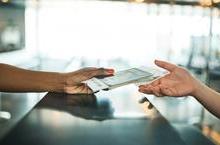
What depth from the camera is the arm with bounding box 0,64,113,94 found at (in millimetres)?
1173

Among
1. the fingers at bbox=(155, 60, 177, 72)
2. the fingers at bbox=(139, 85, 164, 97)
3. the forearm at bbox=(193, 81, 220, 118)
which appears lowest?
the forearm at bbox=(193, 81, 220, 118)

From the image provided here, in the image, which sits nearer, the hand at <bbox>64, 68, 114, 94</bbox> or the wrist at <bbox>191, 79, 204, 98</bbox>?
the wrist at <bbox>191, 79, 204, 98</bbox>

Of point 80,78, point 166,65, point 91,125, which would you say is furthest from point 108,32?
point 91,125

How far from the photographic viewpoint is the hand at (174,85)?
1.02 metres

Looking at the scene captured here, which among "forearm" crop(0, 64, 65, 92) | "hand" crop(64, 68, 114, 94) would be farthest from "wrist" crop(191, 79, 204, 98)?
"forearm" crop(0, 64, 65, 92)

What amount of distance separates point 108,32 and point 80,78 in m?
4.94

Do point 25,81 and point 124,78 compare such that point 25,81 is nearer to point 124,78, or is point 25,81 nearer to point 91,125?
point 124,78

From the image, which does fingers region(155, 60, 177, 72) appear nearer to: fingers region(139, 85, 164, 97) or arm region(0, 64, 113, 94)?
fingers region(139, 85, 164, 97)

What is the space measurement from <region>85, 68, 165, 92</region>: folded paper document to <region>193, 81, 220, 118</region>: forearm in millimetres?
147

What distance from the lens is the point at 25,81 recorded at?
1189 millimetres

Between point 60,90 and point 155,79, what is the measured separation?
1.12ft

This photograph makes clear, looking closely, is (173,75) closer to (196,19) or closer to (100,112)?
(100,112)

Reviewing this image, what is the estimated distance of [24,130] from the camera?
68cm

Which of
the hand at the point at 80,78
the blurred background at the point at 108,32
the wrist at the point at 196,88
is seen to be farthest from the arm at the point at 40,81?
the blurred background at the point at 108,32
